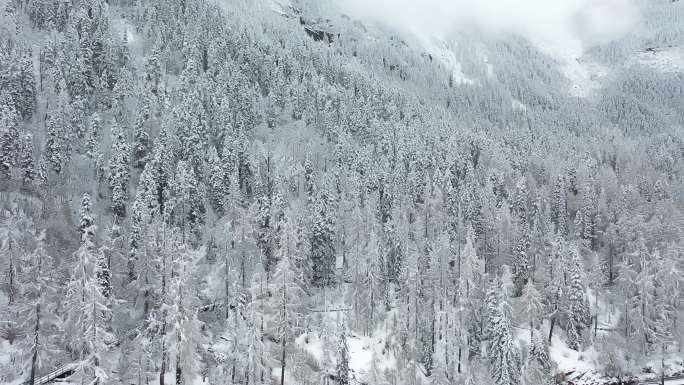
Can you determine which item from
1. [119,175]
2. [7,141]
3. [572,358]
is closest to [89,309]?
[119,175]

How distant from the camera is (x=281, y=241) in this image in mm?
70000

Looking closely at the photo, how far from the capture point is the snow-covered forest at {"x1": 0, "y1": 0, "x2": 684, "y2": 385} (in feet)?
195

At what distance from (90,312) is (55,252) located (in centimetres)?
3059

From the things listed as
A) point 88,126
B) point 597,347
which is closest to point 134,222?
point 88,126

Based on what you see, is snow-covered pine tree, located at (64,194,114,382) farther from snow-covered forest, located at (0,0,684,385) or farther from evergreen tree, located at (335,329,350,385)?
evergreen tree, located at (335,329,350,385)

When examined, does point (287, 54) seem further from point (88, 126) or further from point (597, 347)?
point (597, 347)

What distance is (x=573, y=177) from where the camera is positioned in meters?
123

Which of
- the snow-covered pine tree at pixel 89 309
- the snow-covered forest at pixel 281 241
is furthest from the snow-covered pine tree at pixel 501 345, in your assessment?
the snow-covered pine tree at pixel 89 309

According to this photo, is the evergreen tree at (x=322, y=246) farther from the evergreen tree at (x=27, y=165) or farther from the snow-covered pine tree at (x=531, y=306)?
the evergreen tree at (x=27, y=165)

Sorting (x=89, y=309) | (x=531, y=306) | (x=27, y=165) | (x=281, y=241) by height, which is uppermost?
(x=27, y=165)

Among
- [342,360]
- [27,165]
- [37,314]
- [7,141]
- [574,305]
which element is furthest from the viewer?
[7,141]

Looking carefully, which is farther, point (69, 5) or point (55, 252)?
point (69, 5)

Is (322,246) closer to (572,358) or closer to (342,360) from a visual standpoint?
(342,360)

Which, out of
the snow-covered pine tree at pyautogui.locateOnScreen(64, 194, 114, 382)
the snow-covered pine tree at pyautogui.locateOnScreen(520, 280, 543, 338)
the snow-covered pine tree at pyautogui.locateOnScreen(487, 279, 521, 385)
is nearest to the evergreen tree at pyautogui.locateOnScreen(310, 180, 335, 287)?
the snow-covered pine tree at pyautogui.locateOnScreen(487, 279, 521, 385)
